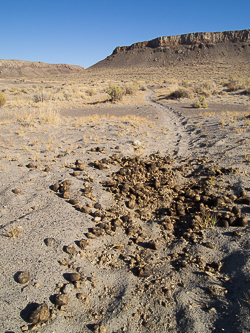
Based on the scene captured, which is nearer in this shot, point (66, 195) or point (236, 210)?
point (236, 210)

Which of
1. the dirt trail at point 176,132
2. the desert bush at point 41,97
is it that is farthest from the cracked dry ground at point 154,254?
the desert bush at point 41,97

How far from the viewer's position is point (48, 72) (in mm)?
105062

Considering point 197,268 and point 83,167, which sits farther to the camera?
point 83,167

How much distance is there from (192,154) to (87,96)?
51.8ft

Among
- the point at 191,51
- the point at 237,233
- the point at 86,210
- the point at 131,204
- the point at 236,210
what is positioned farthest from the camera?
the point at 191,51

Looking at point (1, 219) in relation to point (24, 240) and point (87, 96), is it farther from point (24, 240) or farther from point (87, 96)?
point (87, 96)

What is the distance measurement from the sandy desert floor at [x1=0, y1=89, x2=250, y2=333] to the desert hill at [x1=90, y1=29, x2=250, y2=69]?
7135 centimetres

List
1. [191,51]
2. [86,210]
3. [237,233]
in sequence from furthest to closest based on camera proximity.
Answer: [191,51] → [86,210] → [237,233]

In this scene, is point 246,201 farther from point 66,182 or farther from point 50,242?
point 66,182

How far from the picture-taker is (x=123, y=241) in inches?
123

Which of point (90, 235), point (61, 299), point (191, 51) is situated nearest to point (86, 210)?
point (90, 235)

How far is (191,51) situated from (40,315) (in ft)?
289

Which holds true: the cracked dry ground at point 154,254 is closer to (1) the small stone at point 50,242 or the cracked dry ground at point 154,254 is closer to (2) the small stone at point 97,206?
(2) the small stone at point 97,206

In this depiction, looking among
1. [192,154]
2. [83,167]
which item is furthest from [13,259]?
[192,154]
